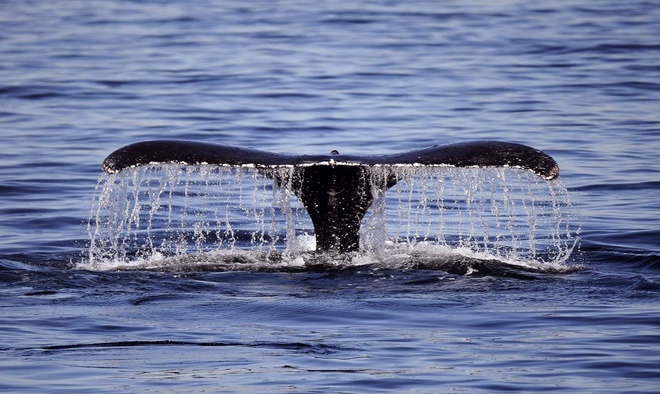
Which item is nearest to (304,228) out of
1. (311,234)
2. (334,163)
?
(311,234)

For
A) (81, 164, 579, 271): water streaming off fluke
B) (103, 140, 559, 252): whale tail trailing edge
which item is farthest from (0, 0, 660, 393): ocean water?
(103, 140, 559, 252): whale tail trailing edge

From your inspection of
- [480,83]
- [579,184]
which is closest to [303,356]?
[579,184]

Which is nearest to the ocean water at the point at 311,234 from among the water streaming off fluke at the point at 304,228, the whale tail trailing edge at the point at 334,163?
the water streaming off fluke at the point at 304,228

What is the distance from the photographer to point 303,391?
6457 millimetres

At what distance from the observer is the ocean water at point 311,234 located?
7.04 m

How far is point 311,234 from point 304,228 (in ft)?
1.56

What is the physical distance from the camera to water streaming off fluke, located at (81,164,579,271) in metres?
8.86

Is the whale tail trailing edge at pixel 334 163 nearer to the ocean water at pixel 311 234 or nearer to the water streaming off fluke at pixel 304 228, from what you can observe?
the water streaming off fluke at pixel 304 228

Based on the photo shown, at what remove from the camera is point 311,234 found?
11.2 metres

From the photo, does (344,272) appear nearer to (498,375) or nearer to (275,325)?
(275,325)

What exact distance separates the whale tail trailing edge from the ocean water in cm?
17

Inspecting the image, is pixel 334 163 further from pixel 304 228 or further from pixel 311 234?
pixel 304 228

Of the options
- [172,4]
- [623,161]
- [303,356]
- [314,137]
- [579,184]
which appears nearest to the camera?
[303,356]

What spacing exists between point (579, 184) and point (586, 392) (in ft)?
24.3
